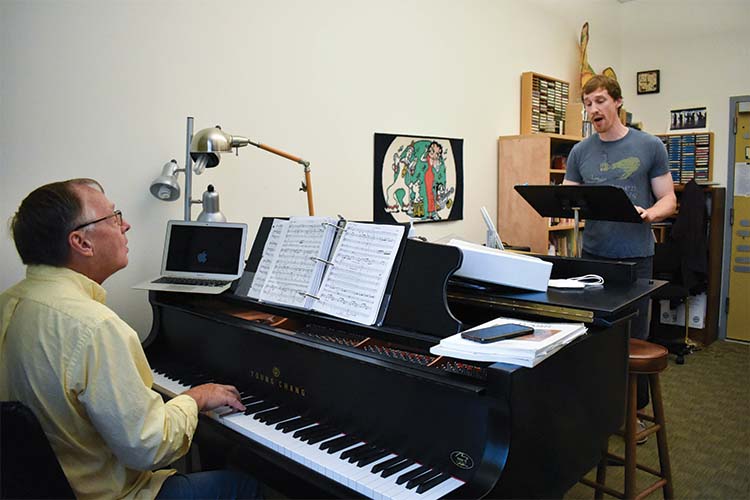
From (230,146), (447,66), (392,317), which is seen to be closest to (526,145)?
(447,66)

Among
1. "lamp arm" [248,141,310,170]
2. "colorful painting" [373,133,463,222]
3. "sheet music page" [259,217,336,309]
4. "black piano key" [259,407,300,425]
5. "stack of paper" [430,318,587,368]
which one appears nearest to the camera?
"stack of paper" [430,318,587,368]

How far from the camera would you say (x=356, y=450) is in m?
1.41

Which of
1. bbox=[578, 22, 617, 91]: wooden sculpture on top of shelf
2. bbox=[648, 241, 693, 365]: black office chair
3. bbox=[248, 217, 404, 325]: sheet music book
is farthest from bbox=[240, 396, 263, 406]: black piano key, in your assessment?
bbox=[578, 22, 617, 91]: wooden sculpture on top of shelf

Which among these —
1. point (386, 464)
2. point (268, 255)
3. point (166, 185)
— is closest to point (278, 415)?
point (386, 464)

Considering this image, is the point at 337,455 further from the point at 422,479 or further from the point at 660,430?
the point at 660,430

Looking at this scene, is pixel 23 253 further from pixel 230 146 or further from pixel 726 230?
pixel 726 230

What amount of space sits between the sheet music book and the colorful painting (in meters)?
1.57

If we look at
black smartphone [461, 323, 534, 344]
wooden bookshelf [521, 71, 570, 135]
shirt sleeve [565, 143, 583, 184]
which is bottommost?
black smartphone [461, 323, 534, 344]

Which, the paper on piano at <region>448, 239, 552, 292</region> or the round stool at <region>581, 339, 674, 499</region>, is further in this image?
the round stool at <region>581, 339, 674, 499</region>

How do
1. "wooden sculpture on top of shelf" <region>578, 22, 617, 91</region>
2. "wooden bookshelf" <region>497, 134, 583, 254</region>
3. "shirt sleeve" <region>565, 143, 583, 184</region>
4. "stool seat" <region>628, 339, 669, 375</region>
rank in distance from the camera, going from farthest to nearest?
"wooden sculpture on top of shelf" <region>578, 22, 617, 91</region>, "wooden bookshelf" <region>497, 134, 583, 254</region>, "shirt sleeve" <region>565, 143, 583, 184</region>, "stool seat" <region>628, 339, 669, 375</region>

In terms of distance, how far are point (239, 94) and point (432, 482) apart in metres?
2.16

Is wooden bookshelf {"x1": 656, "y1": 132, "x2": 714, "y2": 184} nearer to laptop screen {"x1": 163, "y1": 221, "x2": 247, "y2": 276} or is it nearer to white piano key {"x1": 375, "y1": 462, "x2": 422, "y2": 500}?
laptop screen {"x1": 163, "y1": 221, "x2": 247, "y2": 276}

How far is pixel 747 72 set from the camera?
511cm

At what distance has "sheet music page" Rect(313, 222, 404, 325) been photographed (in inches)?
64.4
